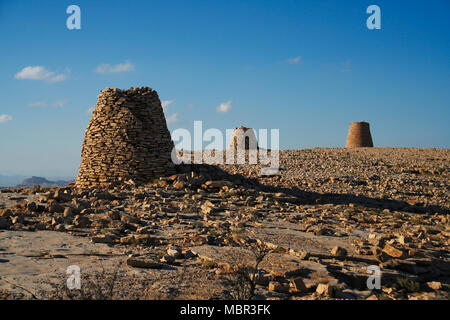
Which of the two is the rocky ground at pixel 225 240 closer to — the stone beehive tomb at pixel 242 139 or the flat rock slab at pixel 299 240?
the flat rock slab at pixel 299 240

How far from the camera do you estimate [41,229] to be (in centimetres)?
696

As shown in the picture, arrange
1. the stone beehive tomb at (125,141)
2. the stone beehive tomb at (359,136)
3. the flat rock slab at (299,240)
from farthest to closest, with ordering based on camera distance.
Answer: the stone beehive tomb at (359,136)
the stone beehive tomb at (125,141)
the flat rock slab at (299,240)

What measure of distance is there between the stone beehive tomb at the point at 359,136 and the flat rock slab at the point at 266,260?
21784 millimetres

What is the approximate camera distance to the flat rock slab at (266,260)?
4848 millimetres

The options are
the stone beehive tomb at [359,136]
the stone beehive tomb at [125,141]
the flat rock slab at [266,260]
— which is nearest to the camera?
the flat rock slab at [266,260]

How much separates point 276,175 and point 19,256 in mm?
10507

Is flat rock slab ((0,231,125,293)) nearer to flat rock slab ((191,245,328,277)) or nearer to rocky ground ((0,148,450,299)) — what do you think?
rocky ground ((0,148,450,299))

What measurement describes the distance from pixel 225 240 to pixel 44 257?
2846 millimetres

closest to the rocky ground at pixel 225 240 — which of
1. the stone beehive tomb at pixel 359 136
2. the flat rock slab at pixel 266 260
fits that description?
the flat rock slab at pixel 266 260

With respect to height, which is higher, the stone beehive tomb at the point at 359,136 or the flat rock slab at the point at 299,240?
the stone beehive tomb at the point at 359,136

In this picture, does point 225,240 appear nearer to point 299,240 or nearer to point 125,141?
point 299,240

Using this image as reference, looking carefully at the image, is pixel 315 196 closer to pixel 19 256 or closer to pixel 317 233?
pixel 317 233

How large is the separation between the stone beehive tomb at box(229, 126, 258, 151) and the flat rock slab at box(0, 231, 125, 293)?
39.1ft
